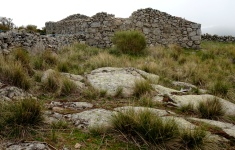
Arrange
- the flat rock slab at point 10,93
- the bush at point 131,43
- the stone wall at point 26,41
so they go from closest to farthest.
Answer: the flat rock slab at point 10,93 < the stone wall at point 26,41 < the bush at point 131,43

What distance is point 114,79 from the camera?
13.6ft

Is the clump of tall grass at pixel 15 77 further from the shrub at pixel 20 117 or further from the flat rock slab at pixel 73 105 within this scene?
the shrub at pixel 20 117

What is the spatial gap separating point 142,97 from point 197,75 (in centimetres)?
268

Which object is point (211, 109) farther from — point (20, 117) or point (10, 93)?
point (10, 93)

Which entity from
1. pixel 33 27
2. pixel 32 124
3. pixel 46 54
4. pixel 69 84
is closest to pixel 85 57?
pixel 46 54

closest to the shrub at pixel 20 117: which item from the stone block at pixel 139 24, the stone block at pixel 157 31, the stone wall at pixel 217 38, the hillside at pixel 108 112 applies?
the hillside at pixel 108 112

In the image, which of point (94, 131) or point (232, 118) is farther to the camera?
point (232, 118)

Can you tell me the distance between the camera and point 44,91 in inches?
137

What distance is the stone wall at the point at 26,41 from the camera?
5.41 meters

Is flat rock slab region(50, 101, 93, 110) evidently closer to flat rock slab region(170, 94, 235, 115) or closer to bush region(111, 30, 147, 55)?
flat rock slab region(170, 94, 235, 115)

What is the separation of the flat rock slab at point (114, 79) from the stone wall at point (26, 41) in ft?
9.86

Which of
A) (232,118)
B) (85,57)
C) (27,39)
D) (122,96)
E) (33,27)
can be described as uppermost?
(33,27)

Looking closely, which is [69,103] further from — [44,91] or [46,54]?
[46,54]

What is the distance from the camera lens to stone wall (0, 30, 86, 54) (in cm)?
541
